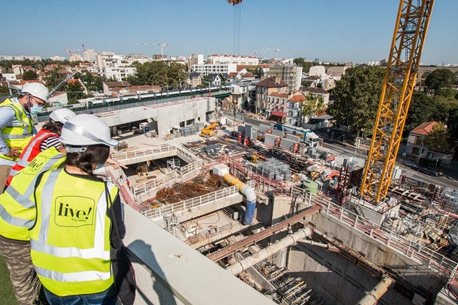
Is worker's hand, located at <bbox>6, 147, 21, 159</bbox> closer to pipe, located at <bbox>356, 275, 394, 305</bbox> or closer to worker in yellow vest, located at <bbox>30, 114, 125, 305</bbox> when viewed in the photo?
worker in yellow vest, located at <bbox>30, 114, 125, 305</bbox>

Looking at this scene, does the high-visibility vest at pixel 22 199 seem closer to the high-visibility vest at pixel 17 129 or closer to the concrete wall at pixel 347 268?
the high-visibility vest at pixel 17 129

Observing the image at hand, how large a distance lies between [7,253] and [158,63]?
6632cm

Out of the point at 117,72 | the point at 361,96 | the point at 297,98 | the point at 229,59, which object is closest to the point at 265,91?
the point at 297,98

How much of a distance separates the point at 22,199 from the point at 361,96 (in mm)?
35097

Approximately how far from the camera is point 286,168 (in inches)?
763

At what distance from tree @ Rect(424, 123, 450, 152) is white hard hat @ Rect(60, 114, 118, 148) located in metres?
34.4

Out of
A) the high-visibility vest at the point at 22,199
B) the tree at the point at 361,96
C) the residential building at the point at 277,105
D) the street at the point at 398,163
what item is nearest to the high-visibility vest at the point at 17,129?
the high-visibility vest at the point at 22,199

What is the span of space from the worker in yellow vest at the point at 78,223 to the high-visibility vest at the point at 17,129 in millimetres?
3526

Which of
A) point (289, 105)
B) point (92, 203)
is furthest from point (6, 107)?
point (289, 105)

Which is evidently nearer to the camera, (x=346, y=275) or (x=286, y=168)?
(x=346, y=275)

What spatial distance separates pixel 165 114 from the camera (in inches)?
1224

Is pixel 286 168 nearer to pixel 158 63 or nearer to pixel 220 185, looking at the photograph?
pixel 220 185

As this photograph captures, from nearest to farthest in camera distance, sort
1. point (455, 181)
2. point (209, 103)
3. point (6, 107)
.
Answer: point (6, 107), point (455, 181), point (209, 103)

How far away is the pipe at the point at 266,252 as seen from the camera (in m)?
11.1
